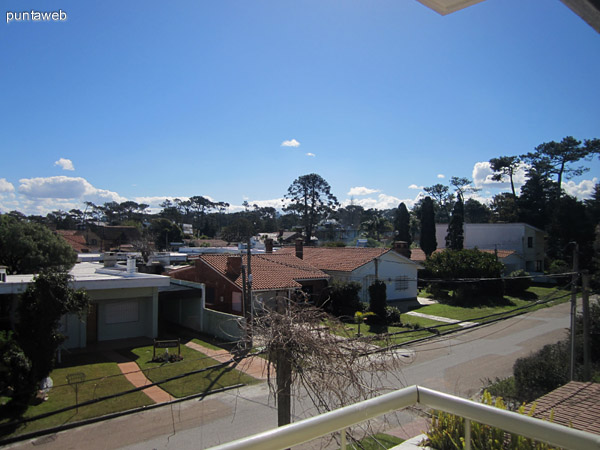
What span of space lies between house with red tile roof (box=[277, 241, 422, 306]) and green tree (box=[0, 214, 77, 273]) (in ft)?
59.6

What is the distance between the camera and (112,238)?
68688mm

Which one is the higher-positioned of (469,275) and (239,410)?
(469,275)

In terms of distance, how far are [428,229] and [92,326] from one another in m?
40.4

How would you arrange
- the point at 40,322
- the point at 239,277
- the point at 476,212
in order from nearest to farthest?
the point at 40,322 → the point at 239,277 → the point at 476,212

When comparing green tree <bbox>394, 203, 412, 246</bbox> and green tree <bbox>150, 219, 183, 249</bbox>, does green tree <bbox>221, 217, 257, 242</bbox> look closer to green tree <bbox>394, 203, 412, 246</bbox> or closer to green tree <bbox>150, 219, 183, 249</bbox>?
green tree <bbox>150, 219, 183, 249</bbox>

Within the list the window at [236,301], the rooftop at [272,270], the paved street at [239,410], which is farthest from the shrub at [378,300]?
the window at [236,301]

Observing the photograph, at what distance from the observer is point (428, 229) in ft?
169

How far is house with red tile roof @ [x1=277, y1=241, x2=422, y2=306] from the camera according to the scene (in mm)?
31734

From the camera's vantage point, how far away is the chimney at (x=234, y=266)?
85.6 feet

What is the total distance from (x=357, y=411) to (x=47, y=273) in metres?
14.5

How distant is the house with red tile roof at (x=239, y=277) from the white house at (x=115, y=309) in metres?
4.17

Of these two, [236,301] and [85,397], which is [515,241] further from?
[85,397]

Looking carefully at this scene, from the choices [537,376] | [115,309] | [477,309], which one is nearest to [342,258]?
[477,309]

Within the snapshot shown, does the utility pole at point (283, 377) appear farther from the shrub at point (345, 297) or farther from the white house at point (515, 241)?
the white house at point (515, 241)
